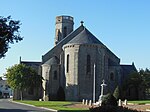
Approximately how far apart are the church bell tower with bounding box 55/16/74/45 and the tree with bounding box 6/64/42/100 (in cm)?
1879

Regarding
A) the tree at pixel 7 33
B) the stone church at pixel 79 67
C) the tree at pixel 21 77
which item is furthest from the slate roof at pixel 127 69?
the tree at pixel 7 33

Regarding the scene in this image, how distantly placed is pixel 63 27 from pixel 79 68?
2265cm

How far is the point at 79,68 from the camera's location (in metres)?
66.0

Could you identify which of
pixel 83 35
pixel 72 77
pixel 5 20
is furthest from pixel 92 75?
pixel 5 20

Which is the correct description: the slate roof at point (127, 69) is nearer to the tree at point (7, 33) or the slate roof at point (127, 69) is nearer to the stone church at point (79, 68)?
the stone church at point (79, 68)

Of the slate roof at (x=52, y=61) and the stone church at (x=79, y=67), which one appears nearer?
the stone church at (x=79, y=67)

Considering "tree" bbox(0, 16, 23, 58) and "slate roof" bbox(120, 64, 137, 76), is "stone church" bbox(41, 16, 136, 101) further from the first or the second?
"tree" bbox(0, 16, 23, 58)

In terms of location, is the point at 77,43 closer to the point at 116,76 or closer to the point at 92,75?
the point at 92,75

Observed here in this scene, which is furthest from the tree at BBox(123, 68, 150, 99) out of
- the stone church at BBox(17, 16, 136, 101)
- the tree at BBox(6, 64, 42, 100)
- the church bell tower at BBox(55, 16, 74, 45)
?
the church bell tower at BBox(55, 16, 74, 45)

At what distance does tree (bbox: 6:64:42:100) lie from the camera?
2662 inches

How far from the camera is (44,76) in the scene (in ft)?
237

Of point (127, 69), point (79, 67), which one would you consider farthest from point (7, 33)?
point (127, 69)

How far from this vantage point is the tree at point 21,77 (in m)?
67.6

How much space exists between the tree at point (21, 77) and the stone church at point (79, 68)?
336cm
